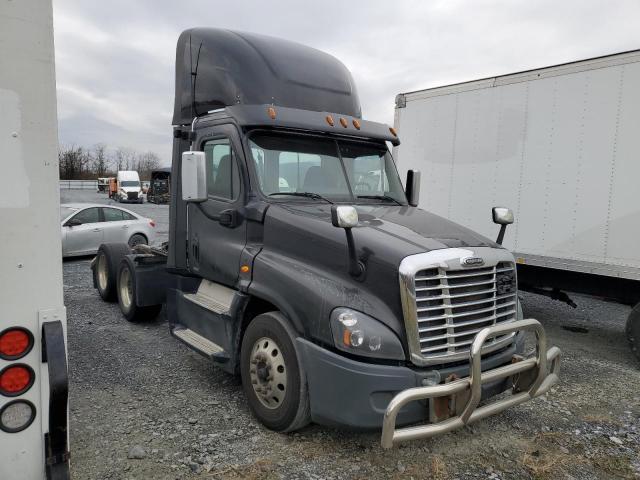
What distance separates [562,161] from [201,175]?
15.3 feet

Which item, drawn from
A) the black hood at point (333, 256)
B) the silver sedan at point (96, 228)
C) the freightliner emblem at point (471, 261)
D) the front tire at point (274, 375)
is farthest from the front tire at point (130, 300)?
the silver sedan at point (96, 228)

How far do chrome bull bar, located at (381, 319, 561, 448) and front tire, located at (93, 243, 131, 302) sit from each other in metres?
6.00

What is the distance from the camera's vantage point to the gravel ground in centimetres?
339

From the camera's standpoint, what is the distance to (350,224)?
126 inches

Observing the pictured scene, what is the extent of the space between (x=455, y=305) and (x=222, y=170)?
2.56 m

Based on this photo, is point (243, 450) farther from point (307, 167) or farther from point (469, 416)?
point (307, 167)

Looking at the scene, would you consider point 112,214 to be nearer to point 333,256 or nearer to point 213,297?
point 213,297

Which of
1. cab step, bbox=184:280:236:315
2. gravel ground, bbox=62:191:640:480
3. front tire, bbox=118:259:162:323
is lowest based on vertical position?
gravel ground, bbox=62:191:640:480

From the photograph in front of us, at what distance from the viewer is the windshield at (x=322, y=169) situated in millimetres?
4324

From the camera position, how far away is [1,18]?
1828 mm

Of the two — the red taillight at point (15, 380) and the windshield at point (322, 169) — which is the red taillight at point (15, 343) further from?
the windshield at point (322, 169)

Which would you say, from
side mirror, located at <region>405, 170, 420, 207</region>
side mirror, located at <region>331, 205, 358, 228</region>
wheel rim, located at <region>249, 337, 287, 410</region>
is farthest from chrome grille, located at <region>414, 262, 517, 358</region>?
side mirror, located at <region>405, 170, 420, 207</region>

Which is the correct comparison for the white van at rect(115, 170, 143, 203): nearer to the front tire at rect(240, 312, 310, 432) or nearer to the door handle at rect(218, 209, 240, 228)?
the door handle at rect(218, 209, 240, 228)

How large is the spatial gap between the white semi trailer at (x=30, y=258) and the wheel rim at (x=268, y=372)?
1.80m
